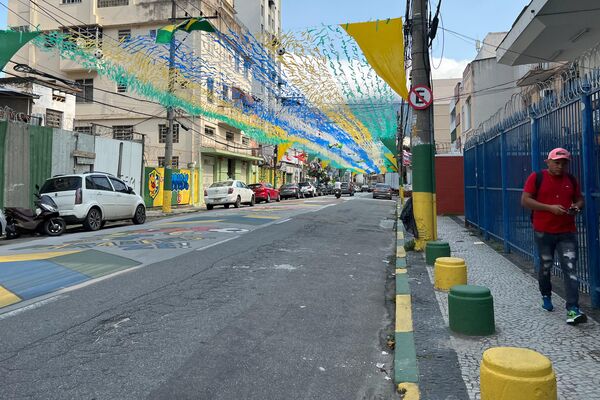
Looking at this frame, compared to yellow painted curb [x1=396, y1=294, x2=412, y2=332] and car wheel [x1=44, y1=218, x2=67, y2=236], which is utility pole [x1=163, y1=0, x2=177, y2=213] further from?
yellow painted curb [x1=396, y1=294, x2=412, y2=332]

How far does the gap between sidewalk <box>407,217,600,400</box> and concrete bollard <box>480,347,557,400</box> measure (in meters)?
0.53

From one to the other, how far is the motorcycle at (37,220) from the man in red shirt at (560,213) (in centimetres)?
1238

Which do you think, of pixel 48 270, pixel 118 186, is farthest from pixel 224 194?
pixel 48 270

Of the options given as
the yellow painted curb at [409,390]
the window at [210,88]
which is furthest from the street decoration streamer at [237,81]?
the yellow painted curb at [409,390]

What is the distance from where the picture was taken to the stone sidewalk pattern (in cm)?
334

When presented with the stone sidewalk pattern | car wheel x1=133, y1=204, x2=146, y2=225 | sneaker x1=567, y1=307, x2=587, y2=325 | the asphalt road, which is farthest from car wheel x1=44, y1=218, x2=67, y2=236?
sneaker x1=567, y1=307, x2=587, y2=325

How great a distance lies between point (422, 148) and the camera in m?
9.30

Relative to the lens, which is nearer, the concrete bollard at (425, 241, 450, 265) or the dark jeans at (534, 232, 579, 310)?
the dark jeans at (534, 232, 579, 310)

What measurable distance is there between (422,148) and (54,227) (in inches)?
406

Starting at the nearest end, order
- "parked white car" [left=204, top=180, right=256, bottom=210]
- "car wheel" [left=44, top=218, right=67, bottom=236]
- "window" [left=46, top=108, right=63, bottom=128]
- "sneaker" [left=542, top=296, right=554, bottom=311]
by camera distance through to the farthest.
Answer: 1. "sneaker" [left=542, top=296, right=554, bottom=311]
2. "car wheel" [left=44, top=218, right=67, bottom=236]
3. "window" [left=46, top=108, right=63, bottom=128]
4. "parked white car" [left=204, top=180, right=256, bottom=210]

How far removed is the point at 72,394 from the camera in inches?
129

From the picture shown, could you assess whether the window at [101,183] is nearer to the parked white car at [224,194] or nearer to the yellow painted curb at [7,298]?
the yellow painted curb at [7,298]

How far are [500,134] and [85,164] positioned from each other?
670 inches

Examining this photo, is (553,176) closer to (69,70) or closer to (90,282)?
(90,282)
